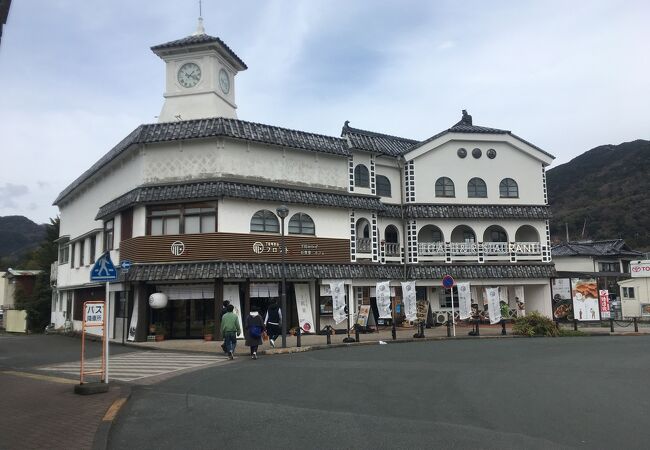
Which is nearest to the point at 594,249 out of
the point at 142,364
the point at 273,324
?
the point at 273,324

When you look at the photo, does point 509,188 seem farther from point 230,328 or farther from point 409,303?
point 230,328

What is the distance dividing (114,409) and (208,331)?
13623 millimetres

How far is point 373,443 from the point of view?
652cm

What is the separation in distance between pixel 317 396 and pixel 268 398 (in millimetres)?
875

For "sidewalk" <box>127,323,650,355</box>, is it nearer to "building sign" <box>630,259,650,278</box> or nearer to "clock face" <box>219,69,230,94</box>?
"building sign" <box>630,259,650,278</box>

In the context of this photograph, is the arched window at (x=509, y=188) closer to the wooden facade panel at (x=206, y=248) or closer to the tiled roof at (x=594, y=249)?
the wooden facade panel at (x=206, y=248)

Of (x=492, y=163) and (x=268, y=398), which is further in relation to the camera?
(x=492, y=163)

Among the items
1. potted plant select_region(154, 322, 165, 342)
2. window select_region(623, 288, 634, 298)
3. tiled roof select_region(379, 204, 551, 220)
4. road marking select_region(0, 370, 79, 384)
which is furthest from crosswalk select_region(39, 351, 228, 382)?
window select_region(623, 288, 634, 298)

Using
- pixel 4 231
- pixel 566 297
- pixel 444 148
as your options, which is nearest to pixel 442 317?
pixel 566 297

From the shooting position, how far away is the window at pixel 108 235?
25578 millimetres

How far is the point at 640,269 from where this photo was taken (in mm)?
34938

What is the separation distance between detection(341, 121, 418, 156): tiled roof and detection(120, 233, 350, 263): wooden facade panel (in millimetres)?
7002

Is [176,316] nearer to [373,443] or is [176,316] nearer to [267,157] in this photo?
[267,157]

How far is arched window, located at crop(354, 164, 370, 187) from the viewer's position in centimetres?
2720
